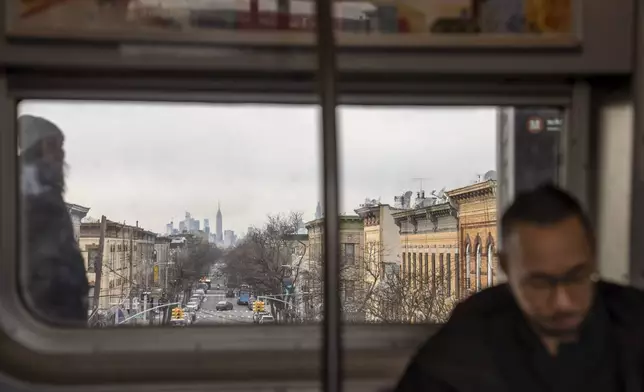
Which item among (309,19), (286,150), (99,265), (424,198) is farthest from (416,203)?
(99,265)

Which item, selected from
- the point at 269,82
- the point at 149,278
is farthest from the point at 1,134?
the point at 269,82

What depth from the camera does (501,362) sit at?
0.91 meters

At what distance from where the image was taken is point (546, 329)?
2.97 ft

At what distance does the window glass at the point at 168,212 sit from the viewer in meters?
1.24

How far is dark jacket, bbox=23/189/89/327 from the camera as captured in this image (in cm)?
124

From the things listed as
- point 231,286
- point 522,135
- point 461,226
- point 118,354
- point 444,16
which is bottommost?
point 118,354

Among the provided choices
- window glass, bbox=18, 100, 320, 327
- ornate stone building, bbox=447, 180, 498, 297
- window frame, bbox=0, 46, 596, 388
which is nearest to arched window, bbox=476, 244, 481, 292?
ornate stone building, bbox=447, 180, 498, 297

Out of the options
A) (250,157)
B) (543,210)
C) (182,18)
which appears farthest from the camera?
(250,157)

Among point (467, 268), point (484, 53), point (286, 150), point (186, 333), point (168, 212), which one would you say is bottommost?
point (186, 333)

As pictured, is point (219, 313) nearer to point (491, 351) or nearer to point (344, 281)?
point (344, 281)

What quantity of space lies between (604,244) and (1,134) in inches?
42.3

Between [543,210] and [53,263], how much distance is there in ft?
2.79

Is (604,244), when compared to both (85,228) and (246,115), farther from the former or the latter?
(85,228)

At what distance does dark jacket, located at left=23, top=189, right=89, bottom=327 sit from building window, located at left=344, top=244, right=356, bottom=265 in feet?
1.55
